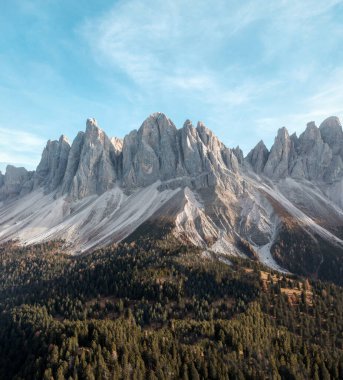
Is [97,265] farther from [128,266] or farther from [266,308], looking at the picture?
[266,308]

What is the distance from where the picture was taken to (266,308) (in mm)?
124938

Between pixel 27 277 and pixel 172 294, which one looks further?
pixel 27 277

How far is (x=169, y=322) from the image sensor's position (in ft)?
381

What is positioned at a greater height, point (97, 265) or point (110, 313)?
point (97, 265)

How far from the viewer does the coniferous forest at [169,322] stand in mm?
87625

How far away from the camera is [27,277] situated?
184 m

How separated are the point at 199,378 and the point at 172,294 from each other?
165 feet

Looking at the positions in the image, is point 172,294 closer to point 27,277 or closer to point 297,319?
point 297,319

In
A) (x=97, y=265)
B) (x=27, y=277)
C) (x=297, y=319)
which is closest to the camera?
(x=297, y=319)

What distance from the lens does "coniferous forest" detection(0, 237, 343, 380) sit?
8762 centimetres

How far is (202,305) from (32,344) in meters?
51.5

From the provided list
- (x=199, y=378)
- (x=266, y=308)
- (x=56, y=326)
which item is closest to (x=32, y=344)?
(x=56, y=326)

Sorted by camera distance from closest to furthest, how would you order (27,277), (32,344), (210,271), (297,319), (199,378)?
(199,378)
(32,344)
(297,319)
(210,271)
(27,277)

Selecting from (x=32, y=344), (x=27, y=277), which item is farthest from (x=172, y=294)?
(x=27, y=277)
